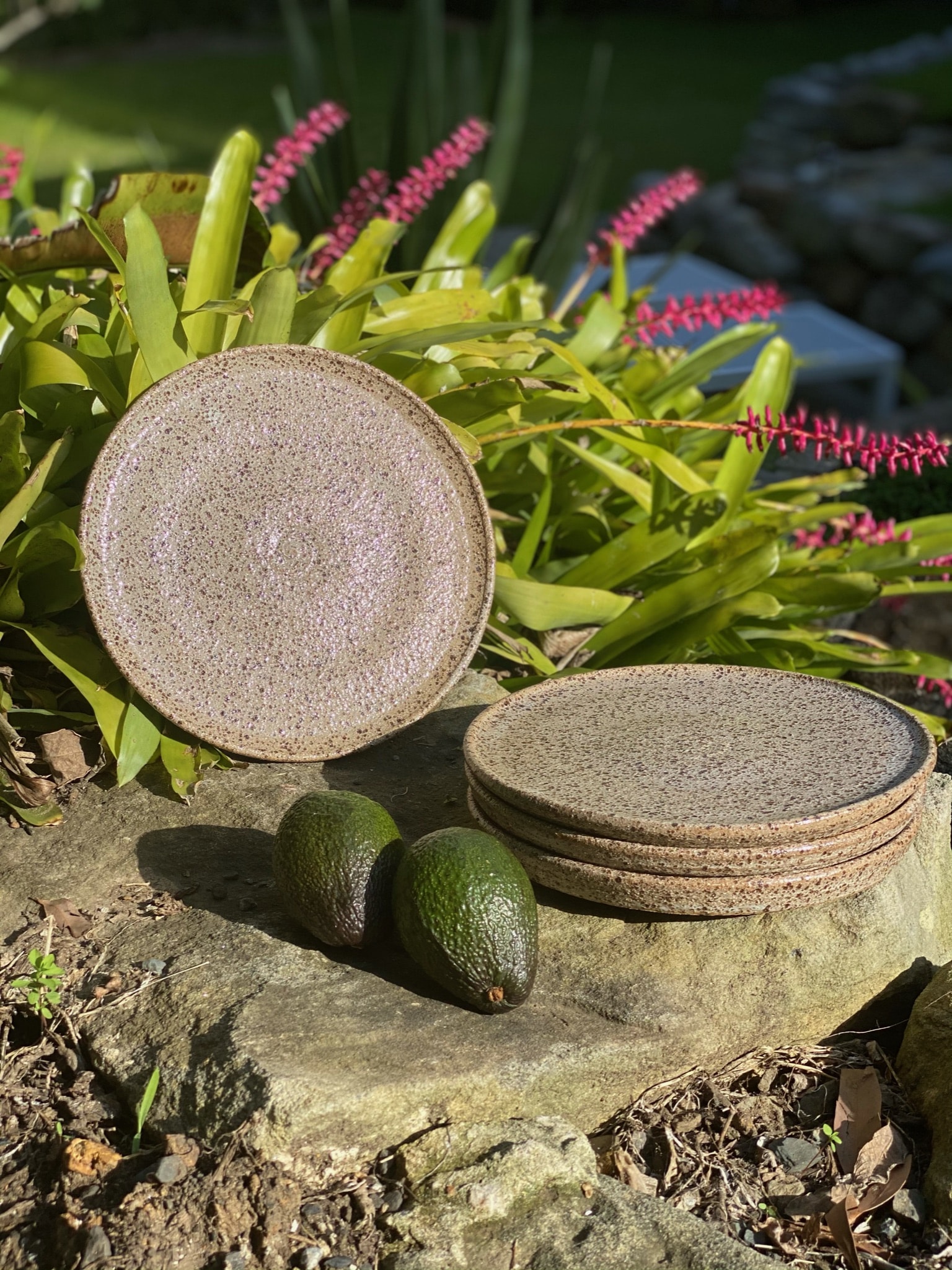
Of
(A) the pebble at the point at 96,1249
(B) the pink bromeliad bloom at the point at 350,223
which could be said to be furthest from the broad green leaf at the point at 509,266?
(A) the pebble at the point at 96,1249

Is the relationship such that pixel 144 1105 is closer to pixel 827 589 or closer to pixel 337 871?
pixel 337 871

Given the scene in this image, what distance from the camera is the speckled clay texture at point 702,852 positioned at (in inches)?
66.4

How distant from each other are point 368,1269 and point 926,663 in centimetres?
189

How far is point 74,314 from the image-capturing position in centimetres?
235

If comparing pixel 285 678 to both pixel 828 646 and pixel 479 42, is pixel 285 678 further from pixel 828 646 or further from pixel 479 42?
pixel 479 42

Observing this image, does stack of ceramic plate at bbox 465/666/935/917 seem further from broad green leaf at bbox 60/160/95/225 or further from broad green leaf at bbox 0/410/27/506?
broad green leaf at bbox 60/160/95/225

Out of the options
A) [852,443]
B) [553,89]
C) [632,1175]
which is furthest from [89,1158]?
[553,89]

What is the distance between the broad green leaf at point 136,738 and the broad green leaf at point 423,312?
37.0 inches

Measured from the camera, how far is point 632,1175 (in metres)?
1.64

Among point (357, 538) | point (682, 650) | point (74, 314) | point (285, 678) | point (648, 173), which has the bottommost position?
point (648, 173)

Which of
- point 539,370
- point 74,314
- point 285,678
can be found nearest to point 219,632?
point 285,678

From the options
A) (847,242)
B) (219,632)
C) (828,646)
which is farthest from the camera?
(847,242)

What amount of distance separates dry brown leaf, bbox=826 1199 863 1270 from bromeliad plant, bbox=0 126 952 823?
3.65 feet

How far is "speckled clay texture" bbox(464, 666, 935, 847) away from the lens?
5.58 feet
